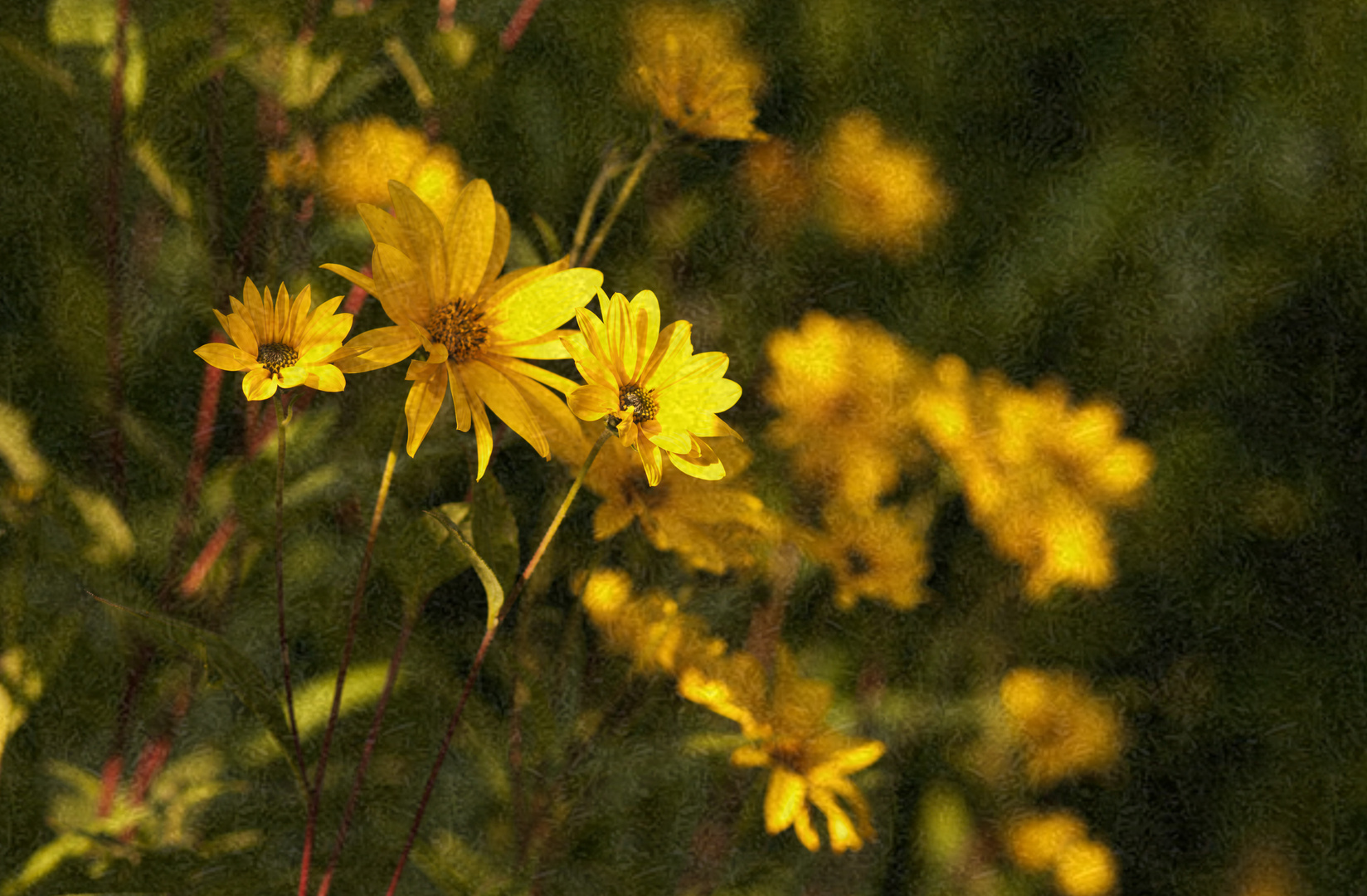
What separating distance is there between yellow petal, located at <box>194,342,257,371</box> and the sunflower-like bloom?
0.08 metres

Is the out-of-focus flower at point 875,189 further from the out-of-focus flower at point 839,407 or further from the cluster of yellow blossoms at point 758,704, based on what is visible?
the cluster of yellow blossoms at point 758,704

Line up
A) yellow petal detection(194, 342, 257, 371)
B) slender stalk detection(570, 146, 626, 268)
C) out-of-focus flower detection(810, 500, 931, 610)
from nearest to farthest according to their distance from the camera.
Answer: yellow petal detection(194, 342, 257, 371), slender stalk detection(570, 146, 626, 268), out-of-focus flower detection(810, 500, 931, 610)

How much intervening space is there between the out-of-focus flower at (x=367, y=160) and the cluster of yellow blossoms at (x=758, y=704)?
0.19 m

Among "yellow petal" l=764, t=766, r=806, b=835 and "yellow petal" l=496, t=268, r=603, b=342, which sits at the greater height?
"yellow petal" l=496, t=268, r=603, b=342

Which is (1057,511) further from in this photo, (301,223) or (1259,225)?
(301,223)

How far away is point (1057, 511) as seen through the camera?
60cm

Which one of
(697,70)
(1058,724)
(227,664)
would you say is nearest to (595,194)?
(697,70)

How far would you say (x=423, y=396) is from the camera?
1.03 feet

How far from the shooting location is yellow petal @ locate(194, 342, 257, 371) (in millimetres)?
296

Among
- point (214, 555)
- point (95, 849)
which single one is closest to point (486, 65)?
point (214, 555)

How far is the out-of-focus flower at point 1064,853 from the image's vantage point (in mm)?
587

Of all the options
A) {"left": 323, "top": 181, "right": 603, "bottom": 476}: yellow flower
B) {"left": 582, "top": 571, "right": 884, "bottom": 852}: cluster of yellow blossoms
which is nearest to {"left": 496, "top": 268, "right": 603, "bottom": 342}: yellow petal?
{"left": 323, "top": 181, "right": 603, "bottom": 476}: yellow flower

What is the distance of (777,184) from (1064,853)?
357mm

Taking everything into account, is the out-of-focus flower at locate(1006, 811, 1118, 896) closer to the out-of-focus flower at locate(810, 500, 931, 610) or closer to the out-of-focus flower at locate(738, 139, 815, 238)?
the out-of-focus flower at locate(810, 500, 931, 610)
